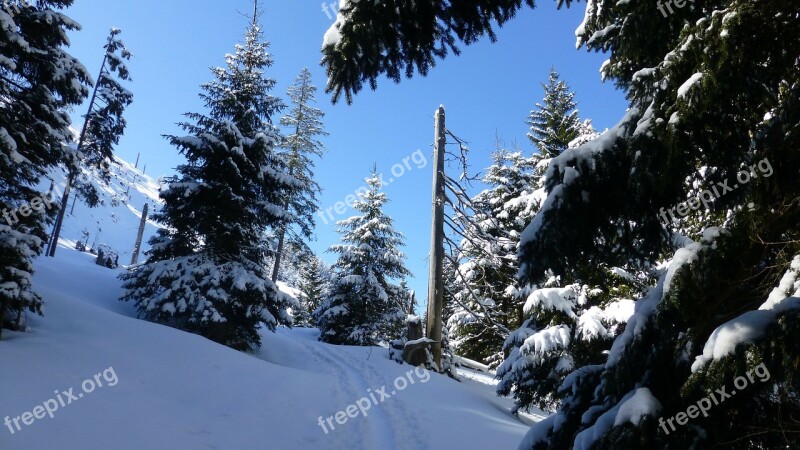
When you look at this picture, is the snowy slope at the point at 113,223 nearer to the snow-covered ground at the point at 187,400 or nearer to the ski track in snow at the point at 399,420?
the snow-covered ground at the point at 187,400

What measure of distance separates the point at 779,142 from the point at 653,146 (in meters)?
0.61

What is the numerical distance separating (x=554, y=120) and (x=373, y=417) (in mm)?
13055

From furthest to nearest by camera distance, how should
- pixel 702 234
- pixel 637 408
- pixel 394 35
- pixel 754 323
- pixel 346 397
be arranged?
pixel 346 397
pixel 394 35
pixel 702 234
pixel 637 408
pixel 754 323

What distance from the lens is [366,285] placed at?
2062 cm

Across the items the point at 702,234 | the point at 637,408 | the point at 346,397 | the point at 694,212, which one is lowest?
the point at 346,397

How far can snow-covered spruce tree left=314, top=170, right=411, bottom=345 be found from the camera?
20406 millimetres

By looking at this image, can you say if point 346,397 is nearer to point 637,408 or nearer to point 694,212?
point 637,408

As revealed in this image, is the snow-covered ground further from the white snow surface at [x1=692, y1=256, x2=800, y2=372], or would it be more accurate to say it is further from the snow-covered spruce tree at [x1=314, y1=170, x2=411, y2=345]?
the snow-covered spruce tree at [x1=314, y1=170, x2=411, y2=345]

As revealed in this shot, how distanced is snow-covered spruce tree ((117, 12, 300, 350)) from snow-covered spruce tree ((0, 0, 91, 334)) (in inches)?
156

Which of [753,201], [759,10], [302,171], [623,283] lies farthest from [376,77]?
[302,171]

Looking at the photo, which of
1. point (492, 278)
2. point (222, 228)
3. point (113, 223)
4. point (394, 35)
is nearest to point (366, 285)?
point (492, 278)

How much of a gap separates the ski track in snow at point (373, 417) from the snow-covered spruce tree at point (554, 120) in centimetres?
968

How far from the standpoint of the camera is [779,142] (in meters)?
2.15

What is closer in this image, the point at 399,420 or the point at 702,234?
the point at 702,234
